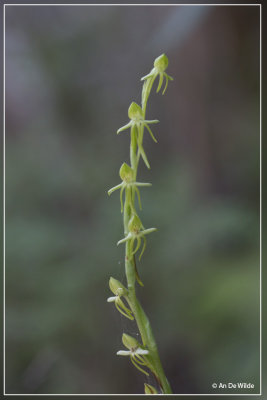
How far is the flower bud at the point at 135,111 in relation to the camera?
1.77ft

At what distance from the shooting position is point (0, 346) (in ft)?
2.97

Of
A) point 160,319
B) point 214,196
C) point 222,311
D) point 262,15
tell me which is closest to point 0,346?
point 160,319

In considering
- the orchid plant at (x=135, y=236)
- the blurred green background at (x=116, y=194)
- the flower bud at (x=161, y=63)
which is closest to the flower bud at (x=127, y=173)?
the orchid plant at (x=135, y=236)

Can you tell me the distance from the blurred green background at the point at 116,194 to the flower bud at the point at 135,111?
459 mm

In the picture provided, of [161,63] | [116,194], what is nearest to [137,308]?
[161,63]

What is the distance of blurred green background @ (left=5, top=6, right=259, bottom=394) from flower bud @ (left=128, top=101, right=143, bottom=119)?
0.46m

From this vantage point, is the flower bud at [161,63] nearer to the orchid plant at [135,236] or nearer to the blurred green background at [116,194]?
the orchid plant at [135,236]

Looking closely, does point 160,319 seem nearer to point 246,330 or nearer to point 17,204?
point 246,330

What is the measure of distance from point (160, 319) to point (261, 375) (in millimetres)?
297

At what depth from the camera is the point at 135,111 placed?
21.4 inches

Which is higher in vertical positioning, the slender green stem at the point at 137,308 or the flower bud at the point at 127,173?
the flower bud at the point at 127,173

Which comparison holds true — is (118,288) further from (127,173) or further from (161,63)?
(161,63)

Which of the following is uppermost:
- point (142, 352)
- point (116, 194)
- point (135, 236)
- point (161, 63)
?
point (161, 63)

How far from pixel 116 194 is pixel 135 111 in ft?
1.74
